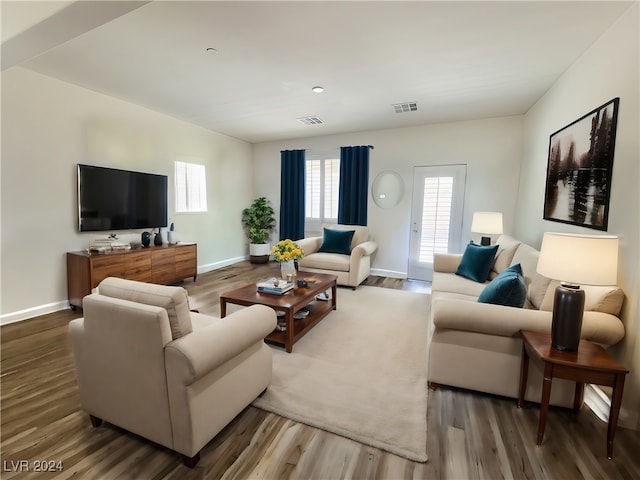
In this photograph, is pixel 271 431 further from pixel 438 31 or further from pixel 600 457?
pixel 438 31

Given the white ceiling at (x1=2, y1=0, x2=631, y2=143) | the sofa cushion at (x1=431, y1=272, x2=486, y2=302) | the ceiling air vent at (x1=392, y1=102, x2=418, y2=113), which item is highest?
the ceiling air vent at (x1=392, y1=102, x2=418, y2=113)

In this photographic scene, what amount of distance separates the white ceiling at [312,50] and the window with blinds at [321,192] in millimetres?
1728

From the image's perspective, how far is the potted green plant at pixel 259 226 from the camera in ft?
21.0

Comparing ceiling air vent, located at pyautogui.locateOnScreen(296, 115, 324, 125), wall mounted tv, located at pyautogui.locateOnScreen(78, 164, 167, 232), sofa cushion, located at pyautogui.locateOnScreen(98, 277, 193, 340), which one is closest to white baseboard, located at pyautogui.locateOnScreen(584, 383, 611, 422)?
sofa cushion, located at pyautogui.locateOnScreen(98, 277, 193, 340)

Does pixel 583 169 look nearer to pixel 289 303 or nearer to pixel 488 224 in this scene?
pixel 488 224

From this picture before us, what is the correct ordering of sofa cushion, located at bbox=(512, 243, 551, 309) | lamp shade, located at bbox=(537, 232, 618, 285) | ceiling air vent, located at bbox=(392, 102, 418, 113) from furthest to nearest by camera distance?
ceiling air vent, located at bbox=(392, 102, 418, 113) < sofa cushion, located at bbox=(512, 243, 551, 309) < lamp shade, located at bbox=(537, 232, 618, 285)

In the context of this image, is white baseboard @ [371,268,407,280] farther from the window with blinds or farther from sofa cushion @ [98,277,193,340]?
sofa cushion @ [98,277,193,340]

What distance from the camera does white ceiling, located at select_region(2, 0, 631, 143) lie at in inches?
81.6

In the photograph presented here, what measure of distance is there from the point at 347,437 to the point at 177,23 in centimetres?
313

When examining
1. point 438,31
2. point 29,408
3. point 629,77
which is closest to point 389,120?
point 438,31

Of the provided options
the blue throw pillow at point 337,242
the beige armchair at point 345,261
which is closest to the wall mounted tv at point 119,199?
the beige armchair at point 345,261

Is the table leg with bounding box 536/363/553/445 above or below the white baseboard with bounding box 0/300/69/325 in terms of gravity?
above

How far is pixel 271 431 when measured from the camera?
1.77 metres

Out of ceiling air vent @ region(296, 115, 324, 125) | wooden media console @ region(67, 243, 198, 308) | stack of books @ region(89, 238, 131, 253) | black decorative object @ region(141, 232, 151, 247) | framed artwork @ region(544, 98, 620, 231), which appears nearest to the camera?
framed artwork @ region(544, 98, 620, 231)
